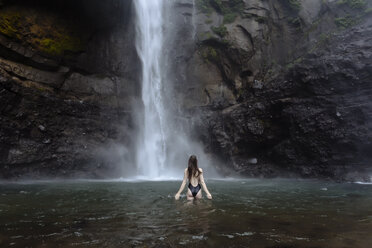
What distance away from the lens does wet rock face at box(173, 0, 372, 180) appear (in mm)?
16250

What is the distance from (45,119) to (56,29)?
5656 millimetres

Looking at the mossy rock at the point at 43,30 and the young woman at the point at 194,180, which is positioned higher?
the mossy rock at the point at 43,30

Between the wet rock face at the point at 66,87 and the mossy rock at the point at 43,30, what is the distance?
53 mm

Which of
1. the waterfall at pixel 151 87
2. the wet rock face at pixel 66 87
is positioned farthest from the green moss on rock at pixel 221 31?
the wet rock face at pixel 66 87

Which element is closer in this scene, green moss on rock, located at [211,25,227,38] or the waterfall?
the waterfall

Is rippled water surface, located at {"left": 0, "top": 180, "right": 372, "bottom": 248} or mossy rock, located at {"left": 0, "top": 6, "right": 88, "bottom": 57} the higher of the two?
mossy rock, located at {"left": 0, "top": 6, "right": 88, "bottom": 57}

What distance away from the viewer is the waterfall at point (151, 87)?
19.4 metres

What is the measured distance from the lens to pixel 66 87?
17.6 metres

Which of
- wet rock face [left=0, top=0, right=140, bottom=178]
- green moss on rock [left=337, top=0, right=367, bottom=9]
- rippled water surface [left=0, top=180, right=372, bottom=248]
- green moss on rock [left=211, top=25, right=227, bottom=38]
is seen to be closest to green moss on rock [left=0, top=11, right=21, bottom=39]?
wet rock face [left=0, top=0, right=140, bottom=178]

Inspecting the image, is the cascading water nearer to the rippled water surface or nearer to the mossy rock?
the mossy rock

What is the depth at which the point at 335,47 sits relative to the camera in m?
17.4

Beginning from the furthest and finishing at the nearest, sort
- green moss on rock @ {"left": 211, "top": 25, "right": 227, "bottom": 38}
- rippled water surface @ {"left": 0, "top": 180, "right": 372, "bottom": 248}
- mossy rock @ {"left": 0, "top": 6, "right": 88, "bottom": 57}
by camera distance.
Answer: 1. green moss on rock @ {"left": 211, "top": 25, "right": 227, "bottom": 38}
2. mossy rock @ {"left": 0, "top": 6, "right": 88, "bottom": 57}
3. rippled water surface @ {"left": 0, "top": 180, "right": 372, "bottom": 248}

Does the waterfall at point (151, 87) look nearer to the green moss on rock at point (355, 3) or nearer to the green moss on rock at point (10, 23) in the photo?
the green moss on rock at point (10, 23)

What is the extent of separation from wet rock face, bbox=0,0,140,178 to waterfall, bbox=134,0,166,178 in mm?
827
